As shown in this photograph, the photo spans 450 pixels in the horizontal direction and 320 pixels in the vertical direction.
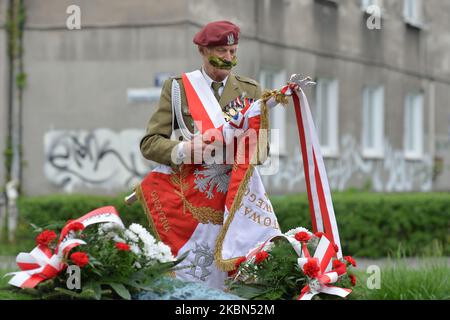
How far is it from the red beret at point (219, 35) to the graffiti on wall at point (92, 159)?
1121cm

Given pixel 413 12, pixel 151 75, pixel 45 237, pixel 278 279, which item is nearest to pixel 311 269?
pixel 278 279

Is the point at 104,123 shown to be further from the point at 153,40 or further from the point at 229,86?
the point at 229,86

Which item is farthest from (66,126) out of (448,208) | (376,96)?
(376,96)

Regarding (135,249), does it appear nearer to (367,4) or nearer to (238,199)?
(238,199)

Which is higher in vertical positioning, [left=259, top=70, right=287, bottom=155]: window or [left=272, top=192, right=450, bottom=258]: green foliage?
[left=259, top=70, right=287, bottom=155]: window

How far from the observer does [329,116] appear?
20.9 meters

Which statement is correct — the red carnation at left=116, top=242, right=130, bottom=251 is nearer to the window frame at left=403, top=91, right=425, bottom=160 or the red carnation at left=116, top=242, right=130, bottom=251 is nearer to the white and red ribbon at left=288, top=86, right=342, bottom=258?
the white and red ribbon at left=288, top=86, right=342, bottom=258

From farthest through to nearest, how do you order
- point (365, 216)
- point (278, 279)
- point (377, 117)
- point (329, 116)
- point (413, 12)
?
1. point (413, 12)
2. point (377, 117)
3. point (329, 116)
4. point (365, 216)
5. point (278, 279)

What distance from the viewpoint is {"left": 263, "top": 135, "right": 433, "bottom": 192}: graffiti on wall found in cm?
1911

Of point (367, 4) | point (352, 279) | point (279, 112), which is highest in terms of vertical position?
point (367, 4)

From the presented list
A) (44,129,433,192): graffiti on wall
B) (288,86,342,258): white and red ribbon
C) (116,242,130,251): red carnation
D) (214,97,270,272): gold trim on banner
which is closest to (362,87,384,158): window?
(44,129,433,192): graffiti on wall

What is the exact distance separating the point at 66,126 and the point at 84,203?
10.3ft

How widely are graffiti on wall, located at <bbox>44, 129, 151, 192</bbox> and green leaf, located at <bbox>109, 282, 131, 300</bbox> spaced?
12.2 meters

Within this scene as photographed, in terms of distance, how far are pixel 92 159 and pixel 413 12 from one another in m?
11.3
